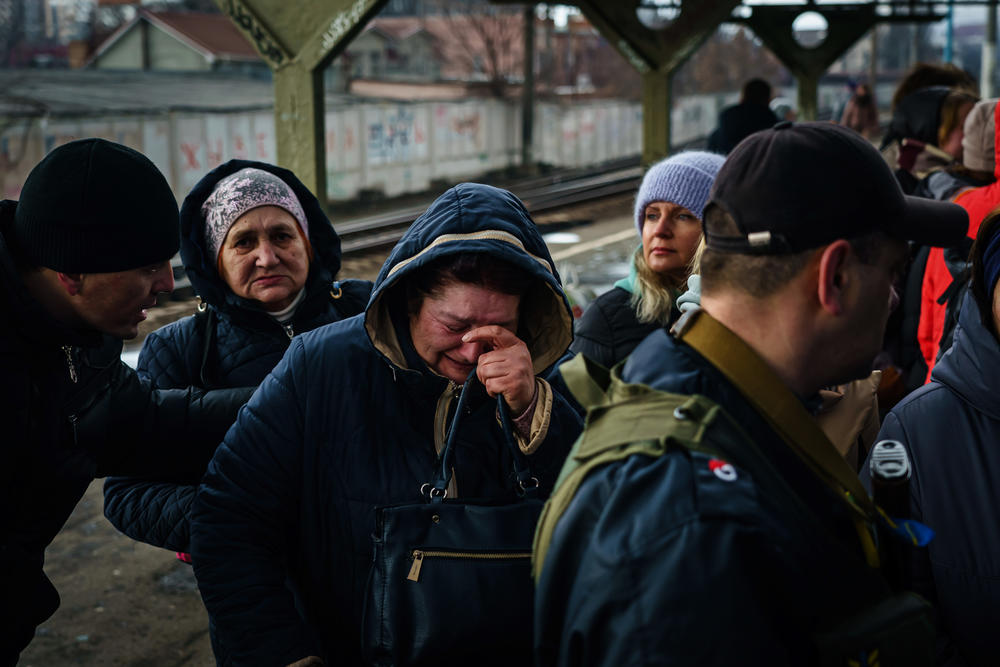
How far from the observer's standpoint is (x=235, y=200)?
3.36 m

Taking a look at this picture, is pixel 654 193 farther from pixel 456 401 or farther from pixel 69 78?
pixel 69 78

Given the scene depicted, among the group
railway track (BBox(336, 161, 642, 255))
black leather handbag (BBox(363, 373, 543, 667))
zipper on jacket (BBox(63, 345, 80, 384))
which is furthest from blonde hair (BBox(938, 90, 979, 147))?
railway track (BBox(336, 161, 642, 255))

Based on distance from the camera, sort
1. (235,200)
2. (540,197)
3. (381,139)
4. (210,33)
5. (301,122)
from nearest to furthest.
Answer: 1. (235,200)
2. (301,122)
3. (540,197)
4. (381,139)
5. (210,33)

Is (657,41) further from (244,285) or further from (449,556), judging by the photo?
(449,556)

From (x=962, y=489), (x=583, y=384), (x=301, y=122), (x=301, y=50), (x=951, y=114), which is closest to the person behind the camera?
(x=583, y=384)

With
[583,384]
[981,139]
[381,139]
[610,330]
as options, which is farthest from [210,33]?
[583,384]

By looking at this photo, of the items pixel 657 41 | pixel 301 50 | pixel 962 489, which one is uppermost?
pixel 657 41

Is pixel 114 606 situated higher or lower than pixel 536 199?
lower

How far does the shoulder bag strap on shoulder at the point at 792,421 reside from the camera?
4.79 ft

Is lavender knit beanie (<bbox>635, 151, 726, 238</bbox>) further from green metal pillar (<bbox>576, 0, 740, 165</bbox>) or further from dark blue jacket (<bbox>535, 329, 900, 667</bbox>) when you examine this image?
green metal pillar (<bbox>576, 0, 740, 165</bbox>)

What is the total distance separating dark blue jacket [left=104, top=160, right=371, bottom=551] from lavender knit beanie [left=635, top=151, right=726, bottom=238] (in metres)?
1.23

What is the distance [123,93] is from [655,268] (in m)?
23.7

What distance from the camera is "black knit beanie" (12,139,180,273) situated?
220 cm

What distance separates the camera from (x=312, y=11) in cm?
727
